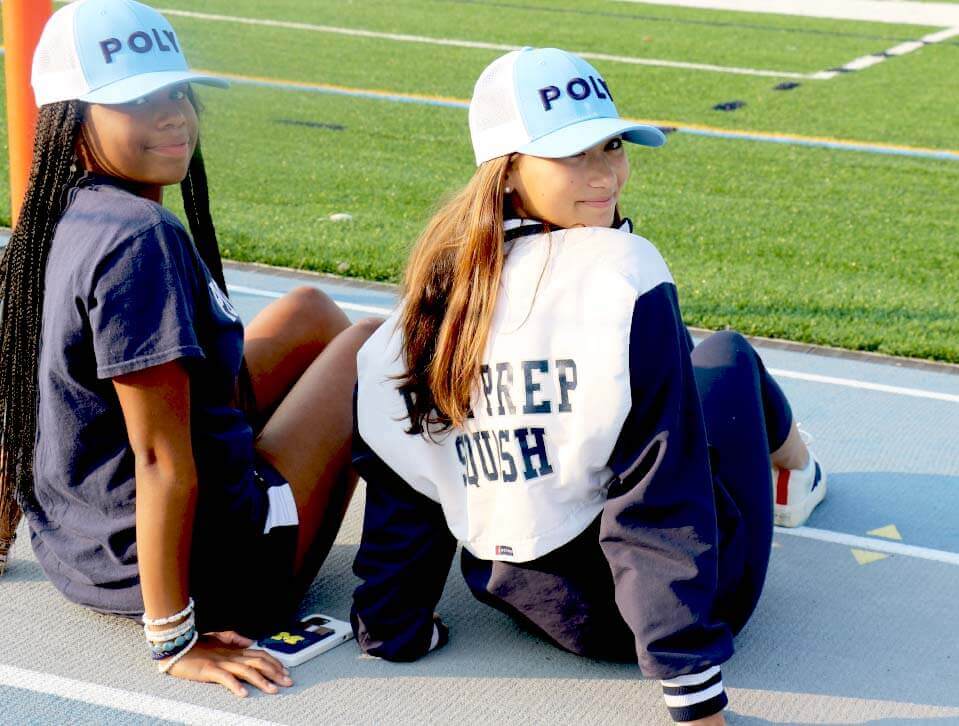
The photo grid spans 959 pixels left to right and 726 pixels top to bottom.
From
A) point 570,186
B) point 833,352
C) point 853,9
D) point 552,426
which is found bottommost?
point 853,9

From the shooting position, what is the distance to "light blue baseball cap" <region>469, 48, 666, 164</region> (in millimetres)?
2971

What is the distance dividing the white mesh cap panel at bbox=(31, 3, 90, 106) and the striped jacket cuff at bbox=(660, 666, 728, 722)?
1743 millimetres

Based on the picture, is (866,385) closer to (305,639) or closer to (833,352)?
(833,352)

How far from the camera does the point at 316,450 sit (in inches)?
138

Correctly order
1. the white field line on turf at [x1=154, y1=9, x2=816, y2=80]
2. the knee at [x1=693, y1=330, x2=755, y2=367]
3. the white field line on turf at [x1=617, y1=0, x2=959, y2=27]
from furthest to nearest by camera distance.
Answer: the white field line on turf at [x1=617, y1=0, x2=959, y2=27], the white field line on turf at [x1=154, y1=9, x2=816, y2=80], the knee at [x1=693, y1=330, x2=755, y2=367]

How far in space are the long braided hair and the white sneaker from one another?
1.85m

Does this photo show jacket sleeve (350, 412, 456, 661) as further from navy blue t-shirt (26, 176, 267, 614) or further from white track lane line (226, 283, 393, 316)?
white track lane line (226, 283, 393, 316)

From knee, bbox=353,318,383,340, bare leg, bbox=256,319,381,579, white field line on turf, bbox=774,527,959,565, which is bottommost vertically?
white field line on turf, bbox=774,527,959,565

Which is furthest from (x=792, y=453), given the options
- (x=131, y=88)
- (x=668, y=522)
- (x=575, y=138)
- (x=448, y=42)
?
(x=448, y=42)

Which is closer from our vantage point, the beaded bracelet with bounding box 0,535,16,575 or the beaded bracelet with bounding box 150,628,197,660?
the beaded bracelet with bounding box 150,628,197,660

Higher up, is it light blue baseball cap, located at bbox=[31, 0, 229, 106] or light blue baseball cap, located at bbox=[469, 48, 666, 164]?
light blue baseball cap, located at bbox=[31, 0, 229, 106]

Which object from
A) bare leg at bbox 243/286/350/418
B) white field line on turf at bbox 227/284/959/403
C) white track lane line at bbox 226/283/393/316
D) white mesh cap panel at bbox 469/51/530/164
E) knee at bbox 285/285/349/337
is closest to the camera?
white mesh cap panel at bbox 469/51/530/164

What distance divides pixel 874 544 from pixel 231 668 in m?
1.95

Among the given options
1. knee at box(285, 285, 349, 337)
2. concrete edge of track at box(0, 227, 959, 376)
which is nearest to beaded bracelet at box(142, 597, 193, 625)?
knee at box(285, 285, 349, 337)
